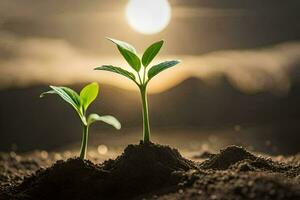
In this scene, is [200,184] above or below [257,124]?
below

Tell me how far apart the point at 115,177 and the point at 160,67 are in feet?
1.60

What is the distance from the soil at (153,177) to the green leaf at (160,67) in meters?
0.30

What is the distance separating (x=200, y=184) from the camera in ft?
6.33

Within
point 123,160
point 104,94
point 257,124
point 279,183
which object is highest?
point 104,94

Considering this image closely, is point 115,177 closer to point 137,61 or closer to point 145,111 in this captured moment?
point 145,111

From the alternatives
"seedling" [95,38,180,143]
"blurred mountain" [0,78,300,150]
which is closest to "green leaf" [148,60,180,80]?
"seedling" [95,38,180,143]

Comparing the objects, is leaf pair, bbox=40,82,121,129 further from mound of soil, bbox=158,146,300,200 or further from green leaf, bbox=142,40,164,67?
mound of soil, bbox=158,146,300,200

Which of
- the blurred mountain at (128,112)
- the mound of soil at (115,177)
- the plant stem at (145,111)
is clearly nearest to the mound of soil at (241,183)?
the mound of soil at (115,177)

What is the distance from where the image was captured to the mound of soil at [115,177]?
2.08 m

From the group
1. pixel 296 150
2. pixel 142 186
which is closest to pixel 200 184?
pixel 142 186

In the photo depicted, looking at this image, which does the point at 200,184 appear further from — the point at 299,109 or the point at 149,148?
the point at 299,109

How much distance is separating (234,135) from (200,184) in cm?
285

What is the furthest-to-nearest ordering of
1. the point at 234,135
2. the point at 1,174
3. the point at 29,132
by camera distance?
the point at 29,132 < the point at 234,135 < the point at 1,174

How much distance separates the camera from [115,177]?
213 cm
